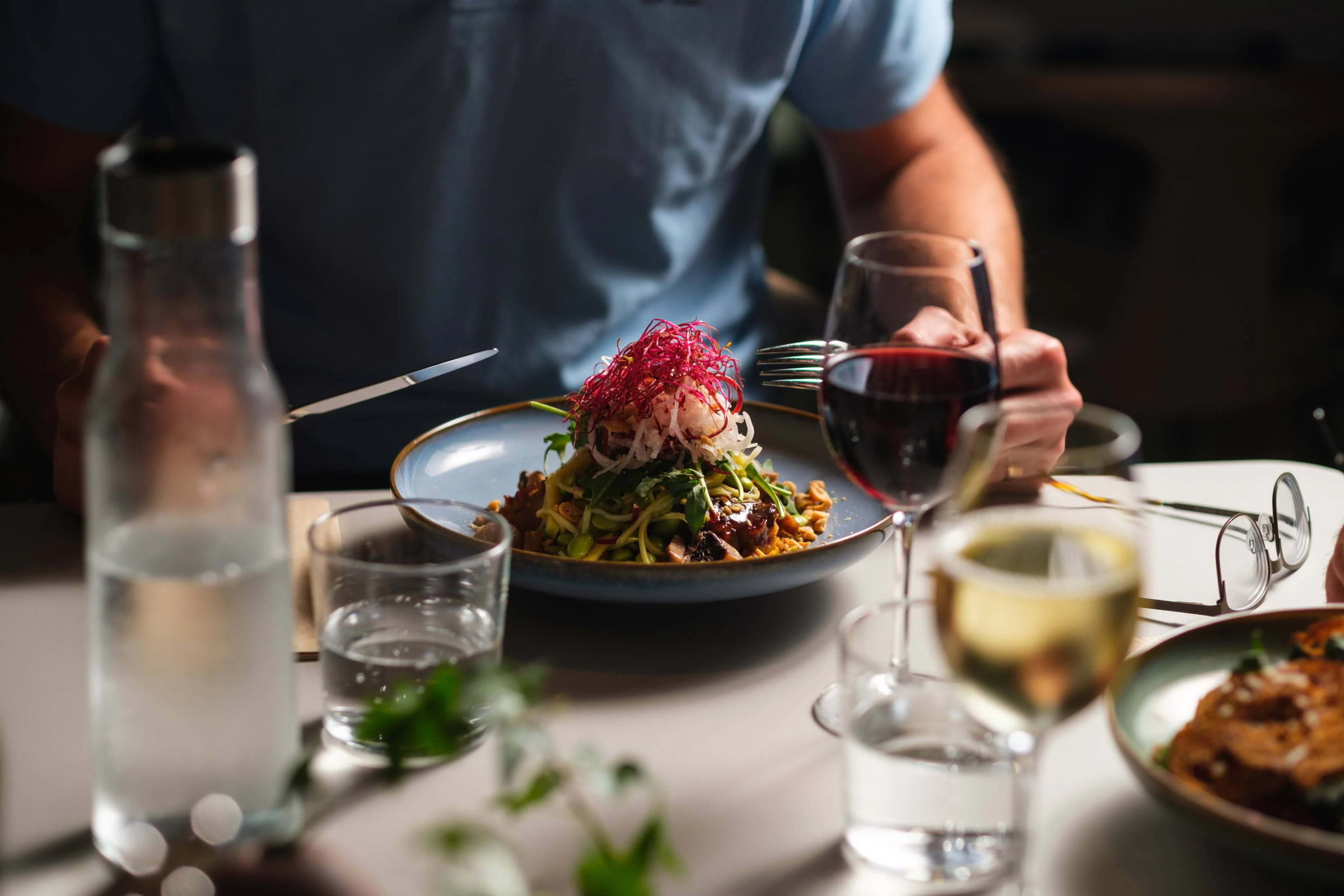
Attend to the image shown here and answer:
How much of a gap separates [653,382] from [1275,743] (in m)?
0.59

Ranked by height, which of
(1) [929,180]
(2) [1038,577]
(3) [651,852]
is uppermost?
(1) [929,180]

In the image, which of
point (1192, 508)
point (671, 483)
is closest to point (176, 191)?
point (671, 483)

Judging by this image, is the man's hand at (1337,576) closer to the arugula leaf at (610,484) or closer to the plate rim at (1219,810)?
the plate rim at (1219,810)

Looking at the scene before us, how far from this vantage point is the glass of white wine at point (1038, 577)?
615 mm

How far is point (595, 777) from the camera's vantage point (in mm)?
582

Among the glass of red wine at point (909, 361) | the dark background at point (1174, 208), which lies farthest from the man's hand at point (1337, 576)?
the dark background at point (1174, 208)

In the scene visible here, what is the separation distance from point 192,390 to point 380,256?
3.41ft

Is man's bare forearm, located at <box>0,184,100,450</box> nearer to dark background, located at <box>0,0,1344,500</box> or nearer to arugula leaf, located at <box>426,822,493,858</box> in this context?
arugula leaf, located at <box>426,822,493,858</box>

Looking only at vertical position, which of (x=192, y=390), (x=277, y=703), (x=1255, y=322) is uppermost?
(x=192, y=390)

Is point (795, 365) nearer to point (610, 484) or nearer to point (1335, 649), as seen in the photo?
point (610, 484)

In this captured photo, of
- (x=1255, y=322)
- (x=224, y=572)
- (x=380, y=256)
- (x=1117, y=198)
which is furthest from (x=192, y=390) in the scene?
(x=1255, y=322)

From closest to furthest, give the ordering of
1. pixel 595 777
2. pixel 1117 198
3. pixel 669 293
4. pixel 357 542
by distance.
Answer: pixel 595 777 → pixel 357 542 → pixel 669 293 → pixel 1117 198

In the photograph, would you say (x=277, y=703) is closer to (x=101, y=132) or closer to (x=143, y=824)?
(x=143, y=824)

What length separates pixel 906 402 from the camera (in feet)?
2.87
